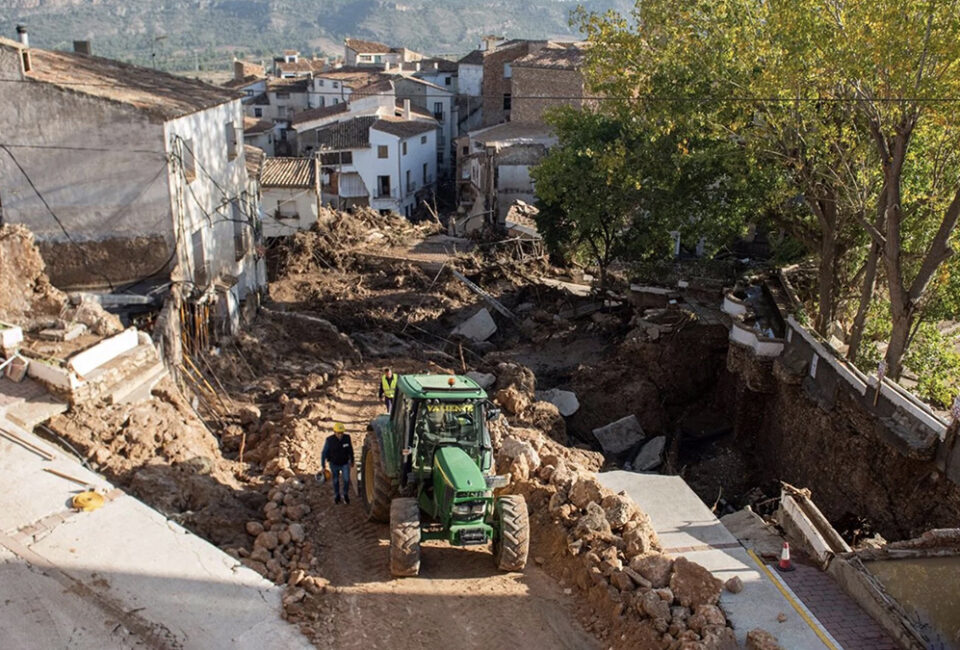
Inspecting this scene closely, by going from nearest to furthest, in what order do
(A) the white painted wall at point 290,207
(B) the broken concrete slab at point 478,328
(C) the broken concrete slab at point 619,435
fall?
(C) the broken concrete slab at point 619,435, (B) the broken concrete slab at point 478,328, (A) the white painted wall at point 290,207

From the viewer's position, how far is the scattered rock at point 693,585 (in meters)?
10.3

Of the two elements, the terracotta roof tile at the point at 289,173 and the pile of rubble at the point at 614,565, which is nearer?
the pile of rubble at the point at 614,565

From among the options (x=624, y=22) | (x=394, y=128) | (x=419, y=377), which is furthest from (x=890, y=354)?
(x=394, y=128)

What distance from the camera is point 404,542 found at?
10.7 m

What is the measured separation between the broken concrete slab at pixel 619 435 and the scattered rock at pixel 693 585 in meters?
9.41

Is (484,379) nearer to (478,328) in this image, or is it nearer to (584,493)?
(478,328)

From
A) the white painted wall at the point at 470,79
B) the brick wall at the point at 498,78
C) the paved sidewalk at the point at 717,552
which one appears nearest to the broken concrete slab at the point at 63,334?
the paved sidewalk at the point at 717,552

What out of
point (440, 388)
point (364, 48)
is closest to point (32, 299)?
point (440, 388)

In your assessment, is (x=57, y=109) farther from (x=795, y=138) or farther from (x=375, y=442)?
(x=795, y=138)

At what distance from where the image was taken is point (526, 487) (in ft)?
43.4

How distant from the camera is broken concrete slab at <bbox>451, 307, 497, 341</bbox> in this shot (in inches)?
1049

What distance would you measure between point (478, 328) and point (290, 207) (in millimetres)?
13758

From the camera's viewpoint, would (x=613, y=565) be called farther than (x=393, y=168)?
No

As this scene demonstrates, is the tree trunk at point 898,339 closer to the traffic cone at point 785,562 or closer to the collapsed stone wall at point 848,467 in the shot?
the collapsed stone wall at point 848,467
